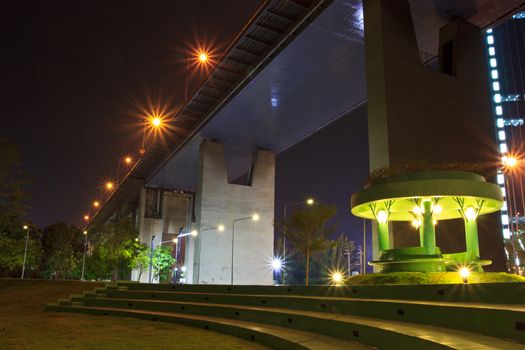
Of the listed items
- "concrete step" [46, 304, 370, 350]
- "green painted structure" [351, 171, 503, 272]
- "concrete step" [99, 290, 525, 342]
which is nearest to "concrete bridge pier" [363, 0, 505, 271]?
"green painted structure" [351, 171, 503, 272]

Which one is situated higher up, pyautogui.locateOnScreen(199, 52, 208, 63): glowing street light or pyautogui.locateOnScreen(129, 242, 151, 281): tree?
pyautogui.locateOnScreen(199, 52, 208, 63): glowing street light

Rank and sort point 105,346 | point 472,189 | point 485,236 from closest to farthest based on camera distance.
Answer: point 105,346, point 472,189, point 485,236

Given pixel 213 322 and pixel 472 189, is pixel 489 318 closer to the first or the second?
pixel 213 322

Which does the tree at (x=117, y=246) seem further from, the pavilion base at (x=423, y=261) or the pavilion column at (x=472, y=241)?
the pavilion column at (x=472, y=241)

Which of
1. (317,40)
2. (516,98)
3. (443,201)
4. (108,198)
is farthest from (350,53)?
(108,198)

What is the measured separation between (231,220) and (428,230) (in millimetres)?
29431

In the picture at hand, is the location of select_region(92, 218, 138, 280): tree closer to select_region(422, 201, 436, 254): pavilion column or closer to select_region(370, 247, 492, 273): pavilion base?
select_region(370, 247, 492, 273): pavilion base

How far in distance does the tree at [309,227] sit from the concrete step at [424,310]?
15.5 metres

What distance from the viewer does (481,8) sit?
76.5 feet

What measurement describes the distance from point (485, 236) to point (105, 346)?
18.7 m

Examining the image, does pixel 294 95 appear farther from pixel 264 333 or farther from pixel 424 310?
pixel 424 310

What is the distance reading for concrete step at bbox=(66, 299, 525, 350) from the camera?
566 centimetres

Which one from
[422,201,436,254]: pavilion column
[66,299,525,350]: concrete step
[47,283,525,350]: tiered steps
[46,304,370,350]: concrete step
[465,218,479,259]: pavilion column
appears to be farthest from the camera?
[422,201,436,254]: pavilion column

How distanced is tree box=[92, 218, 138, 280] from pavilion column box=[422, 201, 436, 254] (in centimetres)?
4423
